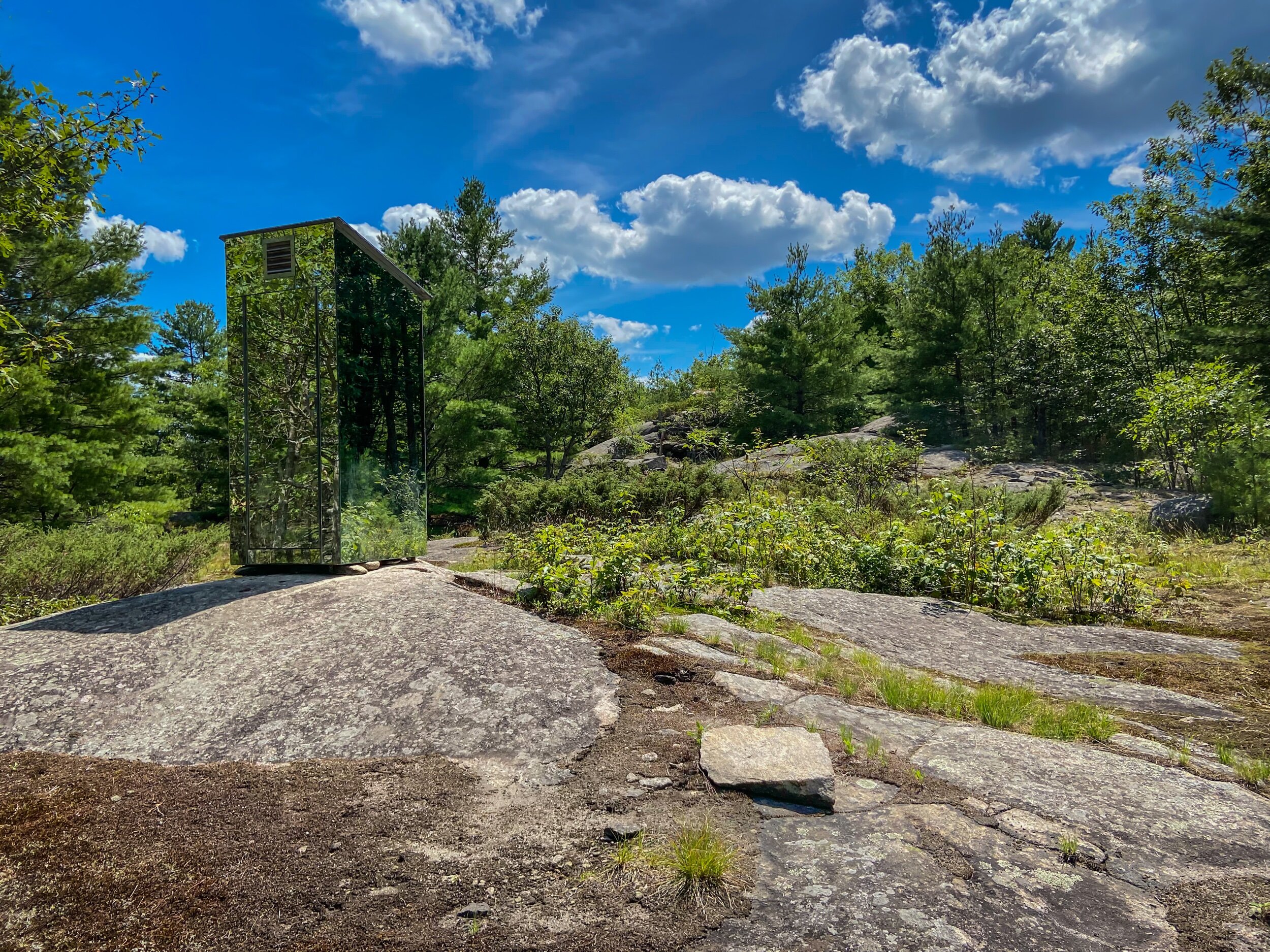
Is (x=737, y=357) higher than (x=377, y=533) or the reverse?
higher

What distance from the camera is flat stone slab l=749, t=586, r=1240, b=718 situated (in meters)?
3.50

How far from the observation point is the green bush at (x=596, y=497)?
10.4 m

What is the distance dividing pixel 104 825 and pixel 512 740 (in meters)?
1.29

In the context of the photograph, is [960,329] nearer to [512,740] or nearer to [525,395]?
[525,395]

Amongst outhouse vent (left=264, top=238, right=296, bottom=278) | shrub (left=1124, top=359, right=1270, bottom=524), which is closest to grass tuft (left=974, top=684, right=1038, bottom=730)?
outhouse vent (left=264, top=238, right=296, bottom=278)

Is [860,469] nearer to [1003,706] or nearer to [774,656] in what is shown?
[774,656]

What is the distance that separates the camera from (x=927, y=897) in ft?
5.33

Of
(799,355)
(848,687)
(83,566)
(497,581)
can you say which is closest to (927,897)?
(848,687)

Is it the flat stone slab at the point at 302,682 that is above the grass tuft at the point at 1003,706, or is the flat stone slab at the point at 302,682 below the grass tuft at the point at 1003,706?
above

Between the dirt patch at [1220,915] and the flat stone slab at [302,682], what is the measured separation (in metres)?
1.81

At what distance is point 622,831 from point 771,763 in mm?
612

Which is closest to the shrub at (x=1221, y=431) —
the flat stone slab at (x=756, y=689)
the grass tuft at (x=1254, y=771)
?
the grass tuft at (x=1254, y=771)

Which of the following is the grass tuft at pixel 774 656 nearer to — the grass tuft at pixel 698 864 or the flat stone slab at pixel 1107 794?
the flat stone slab at pixel 1107 794

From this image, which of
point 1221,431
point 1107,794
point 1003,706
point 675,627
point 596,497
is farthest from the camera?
point 596,497
